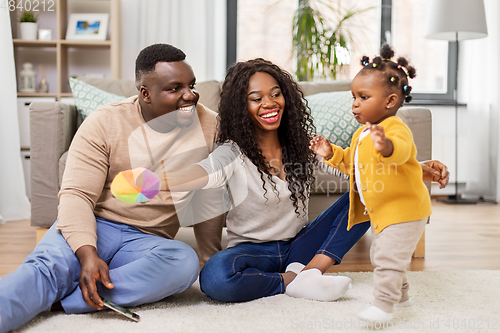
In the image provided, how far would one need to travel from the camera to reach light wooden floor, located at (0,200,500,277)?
1562 mm

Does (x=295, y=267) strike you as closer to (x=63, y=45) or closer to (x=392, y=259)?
(x=392, y=259)

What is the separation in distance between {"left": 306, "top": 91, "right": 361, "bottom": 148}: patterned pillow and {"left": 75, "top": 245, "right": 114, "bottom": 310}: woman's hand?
3.48 ft

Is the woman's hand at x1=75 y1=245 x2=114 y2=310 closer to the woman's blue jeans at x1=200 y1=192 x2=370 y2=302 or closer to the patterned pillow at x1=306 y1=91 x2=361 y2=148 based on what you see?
the woman's blue jeans at x1=200 y1=192 x2=370 y2=302

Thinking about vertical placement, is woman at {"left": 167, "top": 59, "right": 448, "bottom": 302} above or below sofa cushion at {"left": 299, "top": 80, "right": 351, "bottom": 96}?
below

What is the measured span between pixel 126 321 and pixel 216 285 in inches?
→ 9.4

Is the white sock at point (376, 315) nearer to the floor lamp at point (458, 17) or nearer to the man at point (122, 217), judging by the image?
the man at point (122, 217)

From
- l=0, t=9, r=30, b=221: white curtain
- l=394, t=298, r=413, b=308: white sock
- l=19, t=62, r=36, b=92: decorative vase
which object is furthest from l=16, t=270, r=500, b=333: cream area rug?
l=19, t=62, r=36, b=92: decorative vase

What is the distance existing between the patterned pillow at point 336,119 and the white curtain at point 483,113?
2070mm

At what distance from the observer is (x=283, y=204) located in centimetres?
122

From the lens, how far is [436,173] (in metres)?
1.07

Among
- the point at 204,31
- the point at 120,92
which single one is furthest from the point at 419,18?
the point at 120,92

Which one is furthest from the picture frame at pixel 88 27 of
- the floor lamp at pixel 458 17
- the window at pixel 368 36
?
the floor lamp at pixel 458 17

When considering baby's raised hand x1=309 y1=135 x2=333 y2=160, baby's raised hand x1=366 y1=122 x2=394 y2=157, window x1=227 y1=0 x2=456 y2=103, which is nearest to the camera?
baby's raised hand x1=366 y1=122 x2=394 y2=157

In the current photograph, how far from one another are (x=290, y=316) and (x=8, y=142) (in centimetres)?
221
